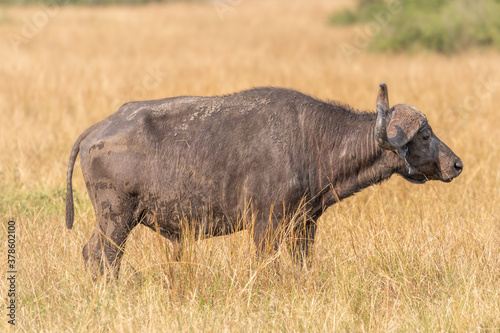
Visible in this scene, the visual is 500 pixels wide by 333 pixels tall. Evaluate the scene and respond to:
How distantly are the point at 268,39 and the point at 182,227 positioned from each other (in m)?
19.0

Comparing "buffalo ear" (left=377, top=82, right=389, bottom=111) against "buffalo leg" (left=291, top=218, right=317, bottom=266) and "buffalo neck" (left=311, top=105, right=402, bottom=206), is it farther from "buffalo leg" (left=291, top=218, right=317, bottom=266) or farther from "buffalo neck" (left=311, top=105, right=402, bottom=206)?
"buffalo leg" (left=291, top=218, right=317, bottom=266)

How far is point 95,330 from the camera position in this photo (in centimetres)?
404

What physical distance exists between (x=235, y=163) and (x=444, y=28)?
17.2m

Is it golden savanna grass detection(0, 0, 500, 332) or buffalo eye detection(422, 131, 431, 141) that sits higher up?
buffalo eye detection(422, 131, 431, 141)

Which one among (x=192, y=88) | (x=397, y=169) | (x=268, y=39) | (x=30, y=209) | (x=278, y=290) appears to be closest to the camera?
(x=278, y=290)

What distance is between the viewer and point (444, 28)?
20516 millimetres

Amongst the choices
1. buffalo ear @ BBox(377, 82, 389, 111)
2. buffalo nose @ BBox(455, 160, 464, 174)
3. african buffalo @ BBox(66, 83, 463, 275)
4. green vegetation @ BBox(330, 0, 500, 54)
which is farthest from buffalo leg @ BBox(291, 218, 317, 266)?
green vegetation @ BBox(330, 0, 500, 54)

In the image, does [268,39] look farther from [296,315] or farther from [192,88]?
[296,315]

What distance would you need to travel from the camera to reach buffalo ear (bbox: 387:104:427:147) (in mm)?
4746

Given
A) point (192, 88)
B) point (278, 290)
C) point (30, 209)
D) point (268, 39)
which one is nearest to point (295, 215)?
point (278, 290)

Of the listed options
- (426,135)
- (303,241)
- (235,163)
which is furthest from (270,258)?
(426,135)

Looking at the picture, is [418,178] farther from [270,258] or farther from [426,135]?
[270,258]

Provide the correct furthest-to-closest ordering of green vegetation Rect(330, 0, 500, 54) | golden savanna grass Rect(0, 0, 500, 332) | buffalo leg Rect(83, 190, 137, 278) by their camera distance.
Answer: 1. green vegetation Rect(330, 0, 500, 54)
2. buffalo leg Rect(83, 190, 137, 278)
3. golden savanna grass Rect(0, 0, 500, 332)

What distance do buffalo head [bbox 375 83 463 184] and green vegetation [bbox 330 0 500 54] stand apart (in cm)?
1553
